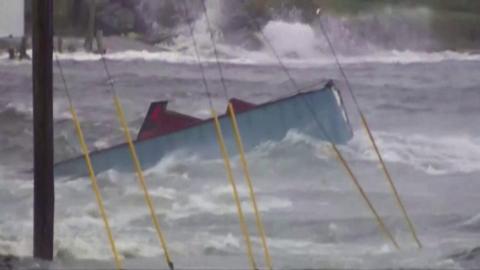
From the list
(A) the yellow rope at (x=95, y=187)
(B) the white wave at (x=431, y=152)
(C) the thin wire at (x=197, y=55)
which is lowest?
(A) the yellow rope at (x=95, y=187)

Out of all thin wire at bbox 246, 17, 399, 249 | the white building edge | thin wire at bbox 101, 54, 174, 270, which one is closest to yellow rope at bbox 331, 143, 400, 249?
thin wire at bbox 246, 17, 399, 249

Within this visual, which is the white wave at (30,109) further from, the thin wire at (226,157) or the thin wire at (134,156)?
the thin wire at (226,157)

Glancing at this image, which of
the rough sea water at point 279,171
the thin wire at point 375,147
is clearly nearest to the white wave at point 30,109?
the rough sea water at point 279,171

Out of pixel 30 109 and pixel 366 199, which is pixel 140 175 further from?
pixel 366 199

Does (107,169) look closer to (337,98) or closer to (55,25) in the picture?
(55,25)

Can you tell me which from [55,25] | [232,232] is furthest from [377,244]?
[55,25]

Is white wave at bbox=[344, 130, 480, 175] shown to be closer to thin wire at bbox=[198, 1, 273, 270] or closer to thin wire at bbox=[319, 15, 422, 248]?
thin wire at bbox=[319, 15, 422, 248]
